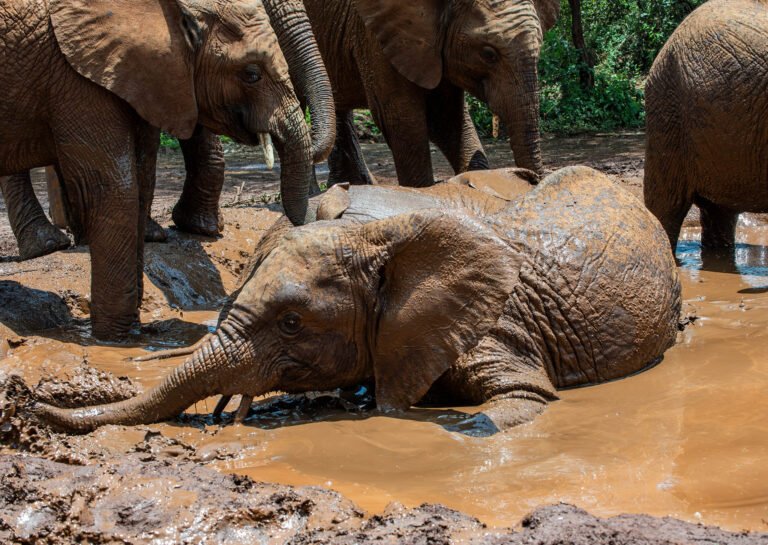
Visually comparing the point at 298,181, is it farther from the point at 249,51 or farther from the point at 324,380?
the point at 324,380

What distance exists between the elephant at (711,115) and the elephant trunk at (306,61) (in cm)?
253

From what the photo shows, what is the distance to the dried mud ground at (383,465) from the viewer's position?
3635 mm

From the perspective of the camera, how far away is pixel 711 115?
8.18 meters

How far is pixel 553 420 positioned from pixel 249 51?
3007mm

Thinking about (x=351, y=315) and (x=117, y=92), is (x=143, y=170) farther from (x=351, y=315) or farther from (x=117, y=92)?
(x=351, y=315)

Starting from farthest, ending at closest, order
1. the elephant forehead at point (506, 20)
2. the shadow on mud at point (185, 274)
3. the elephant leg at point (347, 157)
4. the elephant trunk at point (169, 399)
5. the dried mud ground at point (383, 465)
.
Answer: the elephant leg at point (347, 157), the elephant forehead at point (506, 20), the shadow on mud at point (185, 274), the elephant trunk at point (169, 399), the dried mud ground at point (383, 465)

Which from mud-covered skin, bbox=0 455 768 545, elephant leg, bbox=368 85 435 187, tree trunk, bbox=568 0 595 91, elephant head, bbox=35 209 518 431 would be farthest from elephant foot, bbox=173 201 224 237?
tree trunk, bbox=568 0 595 91

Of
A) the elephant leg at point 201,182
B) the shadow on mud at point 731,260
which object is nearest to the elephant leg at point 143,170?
the elephant leg at point 201,182

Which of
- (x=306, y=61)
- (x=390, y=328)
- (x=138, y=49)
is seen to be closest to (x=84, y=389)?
(x=390, y=328)

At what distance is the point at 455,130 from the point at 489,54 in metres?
0.97

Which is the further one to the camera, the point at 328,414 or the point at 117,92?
the point at 117,92

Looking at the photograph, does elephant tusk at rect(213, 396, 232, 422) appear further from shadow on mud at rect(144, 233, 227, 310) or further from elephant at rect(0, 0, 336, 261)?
shadow on mud at rect(144, 233, 227, 310)

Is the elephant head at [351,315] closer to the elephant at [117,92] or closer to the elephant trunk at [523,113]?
the elephant at [117,92]

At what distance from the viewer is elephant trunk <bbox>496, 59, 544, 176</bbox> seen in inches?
339
